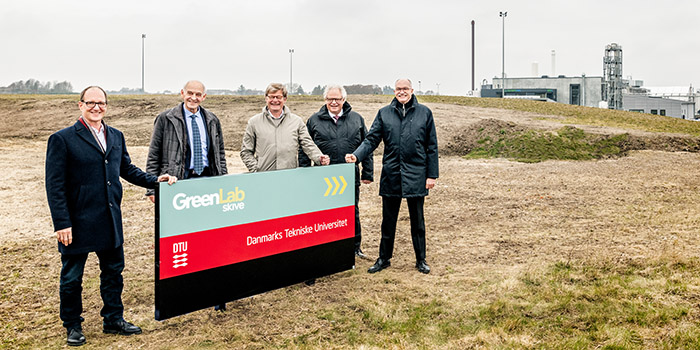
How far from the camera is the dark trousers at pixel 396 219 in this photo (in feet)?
18.6

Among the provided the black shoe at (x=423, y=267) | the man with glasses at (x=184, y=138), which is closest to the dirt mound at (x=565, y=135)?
the black shoe at (x=423, y=267)

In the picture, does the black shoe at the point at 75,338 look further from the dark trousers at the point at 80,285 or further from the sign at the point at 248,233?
the sign at the point at 248,233

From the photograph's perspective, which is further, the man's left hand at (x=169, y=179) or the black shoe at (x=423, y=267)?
the black shoe at (x=423, y=267)

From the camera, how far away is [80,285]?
398 cm

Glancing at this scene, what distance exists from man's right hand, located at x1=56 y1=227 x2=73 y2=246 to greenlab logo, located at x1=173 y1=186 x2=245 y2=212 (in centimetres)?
73

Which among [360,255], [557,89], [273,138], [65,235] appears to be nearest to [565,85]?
[557,89]

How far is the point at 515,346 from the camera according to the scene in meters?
3.92

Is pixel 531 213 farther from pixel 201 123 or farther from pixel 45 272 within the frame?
pixel 45 272

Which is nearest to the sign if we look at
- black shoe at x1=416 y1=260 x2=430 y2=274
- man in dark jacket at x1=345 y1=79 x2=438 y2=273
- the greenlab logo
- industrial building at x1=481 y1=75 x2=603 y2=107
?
the greenlab logo

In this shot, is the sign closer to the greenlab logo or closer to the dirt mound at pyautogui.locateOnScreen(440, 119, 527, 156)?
the greenlab logo

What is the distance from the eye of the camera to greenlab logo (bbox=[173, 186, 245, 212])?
395 centimetres

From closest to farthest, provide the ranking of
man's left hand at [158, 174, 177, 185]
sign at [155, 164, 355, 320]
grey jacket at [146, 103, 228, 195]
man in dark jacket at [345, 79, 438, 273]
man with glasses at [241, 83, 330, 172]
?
man's left hand at [158, 174, 177, 185]
sign at [155, 164, 355, 320]
grey jacket at [146, 103, 228, 195]
man with glasses at [241, 83, 330, 172]
man in dark jacket at [345, 79, 438, 273]

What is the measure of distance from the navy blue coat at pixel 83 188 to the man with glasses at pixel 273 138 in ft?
4.80

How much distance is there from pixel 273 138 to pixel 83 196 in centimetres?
186
